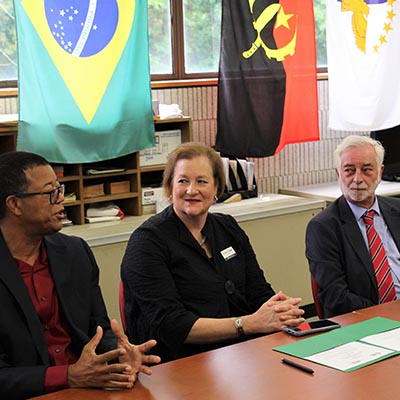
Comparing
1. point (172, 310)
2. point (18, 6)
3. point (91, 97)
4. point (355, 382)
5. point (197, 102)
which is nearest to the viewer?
point (355, 382)

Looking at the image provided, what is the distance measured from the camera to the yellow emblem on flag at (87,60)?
3990mm

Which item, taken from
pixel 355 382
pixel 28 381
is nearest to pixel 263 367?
pixel 355 382

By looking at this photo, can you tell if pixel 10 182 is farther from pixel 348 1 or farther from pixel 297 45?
pixel 348 1

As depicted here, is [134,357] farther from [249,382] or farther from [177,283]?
[177,283]

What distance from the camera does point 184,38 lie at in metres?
5.20

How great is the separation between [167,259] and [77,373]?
0.81m

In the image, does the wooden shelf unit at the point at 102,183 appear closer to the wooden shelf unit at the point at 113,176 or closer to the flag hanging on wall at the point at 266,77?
the wooden shelf unit at the point at 113,176

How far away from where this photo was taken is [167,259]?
2.85m

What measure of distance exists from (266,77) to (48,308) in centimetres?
305

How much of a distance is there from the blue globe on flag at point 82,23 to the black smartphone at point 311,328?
2246 millimetres

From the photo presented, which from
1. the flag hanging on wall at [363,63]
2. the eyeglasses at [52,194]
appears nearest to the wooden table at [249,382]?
the eyeglasses at [52,194]

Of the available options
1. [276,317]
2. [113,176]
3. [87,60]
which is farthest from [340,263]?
[87,60]

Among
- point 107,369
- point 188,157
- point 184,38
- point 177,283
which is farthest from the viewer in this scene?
point 184,38

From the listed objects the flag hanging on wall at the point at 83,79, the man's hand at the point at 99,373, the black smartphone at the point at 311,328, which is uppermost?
the flag hanging on wall at the point at 83,79
